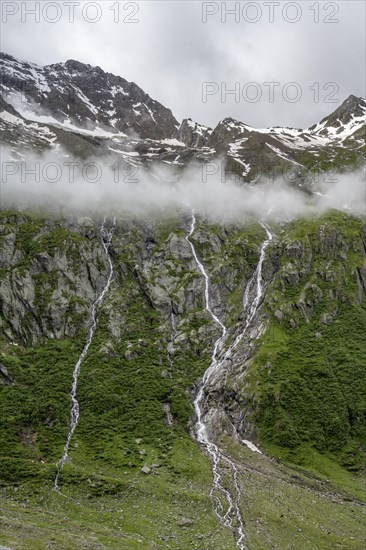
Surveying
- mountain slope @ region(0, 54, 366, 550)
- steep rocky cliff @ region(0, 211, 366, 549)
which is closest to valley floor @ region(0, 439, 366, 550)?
mountain slope @ region(0, 54, 366, 550)

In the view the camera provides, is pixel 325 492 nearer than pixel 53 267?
Yes

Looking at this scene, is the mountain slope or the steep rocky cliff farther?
the steep rocky cliff

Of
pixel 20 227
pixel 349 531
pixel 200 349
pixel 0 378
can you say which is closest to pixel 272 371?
pixel 200 349

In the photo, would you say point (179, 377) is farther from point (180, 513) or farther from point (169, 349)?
point (180, 513)

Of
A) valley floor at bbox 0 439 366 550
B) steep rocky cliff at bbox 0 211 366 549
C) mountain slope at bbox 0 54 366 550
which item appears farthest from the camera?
steep rocky cliff at bbox 0 211 366 549

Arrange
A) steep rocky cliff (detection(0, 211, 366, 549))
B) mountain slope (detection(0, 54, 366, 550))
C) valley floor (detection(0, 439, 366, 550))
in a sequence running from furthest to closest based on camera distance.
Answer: steep rocky cliff (detection(0, 211, 366, 549)) → mountain slope (detection(0, 54, 366, 550)) → valley floor (detection(0, 439, 366, 550))

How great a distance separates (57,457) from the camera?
249ft

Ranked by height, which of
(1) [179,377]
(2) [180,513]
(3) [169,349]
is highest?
(3) [169,349]

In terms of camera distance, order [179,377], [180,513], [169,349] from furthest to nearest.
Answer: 1. [169,349]
2. [179,377]
3. [180,513]

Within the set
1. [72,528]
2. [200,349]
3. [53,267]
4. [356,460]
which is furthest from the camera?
[53,267]

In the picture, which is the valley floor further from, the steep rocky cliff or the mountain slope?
the steep rocky cliff

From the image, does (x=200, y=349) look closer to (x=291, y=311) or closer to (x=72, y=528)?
(x=291, y=311)

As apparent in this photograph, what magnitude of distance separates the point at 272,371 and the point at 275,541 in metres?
51.0

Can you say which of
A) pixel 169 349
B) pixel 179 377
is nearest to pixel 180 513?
pixel 179 377
